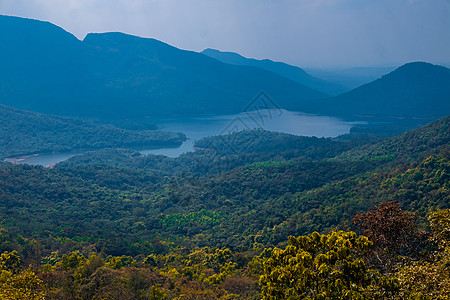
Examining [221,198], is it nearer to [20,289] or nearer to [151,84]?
[20,289]

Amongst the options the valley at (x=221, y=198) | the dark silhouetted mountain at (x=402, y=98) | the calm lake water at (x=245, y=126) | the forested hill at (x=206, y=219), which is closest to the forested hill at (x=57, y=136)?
the valley at (x=221, y=198)

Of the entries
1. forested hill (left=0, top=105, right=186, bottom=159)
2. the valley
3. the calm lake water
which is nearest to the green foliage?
the valley

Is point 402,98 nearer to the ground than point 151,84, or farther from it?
nearer to the ground

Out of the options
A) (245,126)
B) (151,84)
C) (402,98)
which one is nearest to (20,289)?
(245,126)

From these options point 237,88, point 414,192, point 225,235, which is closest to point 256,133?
point 225,235

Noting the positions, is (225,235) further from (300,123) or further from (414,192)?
(300,123)

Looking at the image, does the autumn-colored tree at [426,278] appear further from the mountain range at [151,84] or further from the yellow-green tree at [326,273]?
the mountain range at [151,84]
